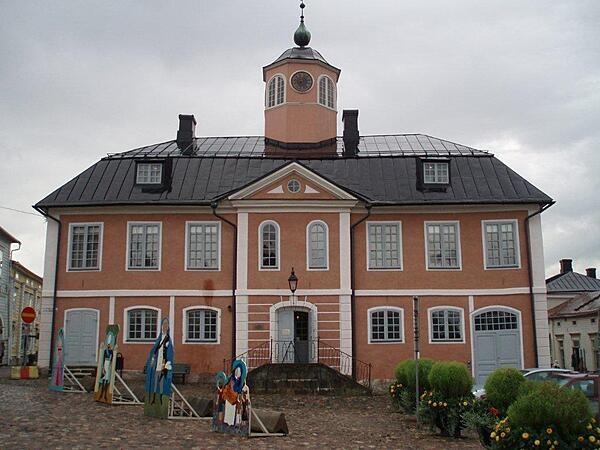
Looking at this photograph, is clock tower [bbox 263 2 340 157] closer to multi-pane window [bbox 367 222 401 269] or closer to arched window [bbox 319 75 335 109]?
arched window [bbox 319 75 335 109]

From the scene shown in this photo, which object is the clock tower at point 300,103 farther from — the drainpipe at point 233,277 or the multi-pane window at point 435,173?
the drainpipe at point 233,277

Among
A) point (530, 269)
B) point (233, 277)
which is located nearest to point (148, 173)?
point (233, 277)

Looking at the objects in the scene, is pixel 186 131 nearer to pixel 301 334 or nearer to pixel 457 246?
pixel 301 334

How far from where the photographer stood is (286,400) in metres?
19.1

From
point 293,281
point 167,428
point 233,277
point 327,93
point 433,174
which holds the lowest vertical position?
point 167,428

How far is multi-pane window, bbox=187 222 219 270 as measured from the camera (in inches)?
930

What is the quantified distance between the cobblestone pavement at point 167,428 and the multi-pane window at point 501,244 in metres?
7.80

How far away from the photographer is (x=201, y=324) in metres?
23.4

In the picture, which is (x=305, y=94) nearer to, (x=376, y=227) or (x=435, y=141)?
(x=435, y=141)

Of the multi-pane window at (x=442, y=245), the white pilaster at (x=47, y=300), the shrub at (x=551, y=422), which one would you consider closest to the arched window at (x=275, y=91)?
the multi-pane window at (x=442, y=245)

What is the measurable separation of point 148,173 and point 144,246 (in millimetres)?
2744

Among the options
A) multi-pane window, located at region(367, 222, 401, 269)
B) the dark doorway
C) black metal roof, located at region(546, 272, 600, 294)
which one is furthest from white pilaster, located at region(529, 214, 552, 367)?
black metal roof, located at region(546, 272, 600, 294)

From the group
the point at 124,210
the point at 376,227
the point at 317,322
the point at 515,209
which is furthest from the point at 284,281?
the point at 515,209

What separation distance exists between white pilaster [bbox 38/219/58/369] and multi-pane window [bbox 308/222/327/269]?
8.93 meters
